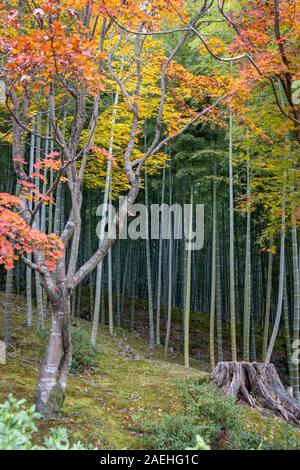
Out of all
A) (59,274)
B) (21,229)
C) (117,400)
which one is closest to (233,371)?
(117,400)

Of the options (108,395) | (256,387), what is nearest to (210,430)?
(108,395)

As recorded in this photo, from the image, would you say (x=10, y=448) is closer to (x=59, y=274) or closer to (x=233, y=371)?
(x=59, y=274)

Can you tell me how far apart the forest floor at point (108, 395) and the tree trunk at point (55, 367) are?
0.46 ft

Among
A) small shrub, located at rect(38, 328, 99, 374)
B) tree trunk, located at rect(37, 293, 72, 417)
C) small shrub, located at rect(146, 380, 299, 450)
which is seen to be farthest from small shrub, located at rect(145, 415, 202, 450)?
small shrub, located at rect(38, 328, 99, 374)

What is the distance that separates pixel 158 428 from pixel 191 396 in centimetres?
92

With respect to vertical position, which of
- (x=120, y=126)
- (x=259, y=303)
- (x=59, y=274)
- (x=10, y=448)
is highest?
(x=120, y=126)

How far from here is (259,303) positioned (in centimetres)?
1517

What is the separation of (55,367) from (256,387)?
2.92m

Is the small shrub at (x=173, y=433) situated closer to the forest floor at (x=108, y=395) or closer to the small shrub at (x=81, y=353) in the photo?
the forest floor at (x=108, y=395)

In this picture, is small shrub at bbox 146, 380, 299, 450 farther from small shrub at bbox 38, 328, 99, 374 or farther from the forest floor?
small shrub at bbox 38, 328, 99, 374

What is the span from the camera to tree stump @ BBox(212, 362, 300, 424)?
533 cm

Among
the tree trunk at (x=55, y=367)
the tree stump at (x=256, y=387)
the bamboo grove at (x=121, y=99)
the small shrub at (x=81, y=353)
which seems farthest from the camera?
the small shrub at (x=81, y=353)

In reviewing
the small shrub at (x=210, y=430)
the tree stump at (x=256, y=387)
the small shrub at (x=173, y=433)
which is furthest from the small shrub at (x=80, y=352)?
the small shrub at (x=173, y=433)

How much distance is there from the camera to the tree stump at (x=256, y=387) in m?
5.33
